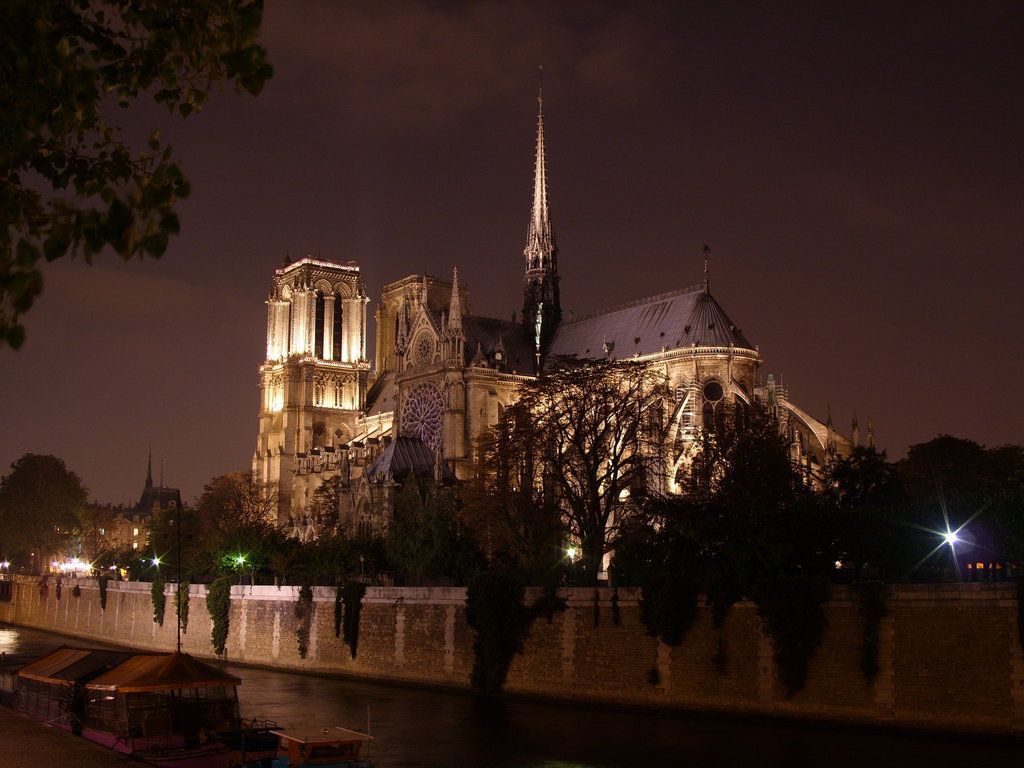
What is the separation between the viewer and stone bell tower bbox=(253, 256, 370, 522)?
297 feet

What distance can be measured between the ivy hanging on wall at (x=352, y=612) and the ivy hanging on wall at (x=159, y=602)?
52.0 ft

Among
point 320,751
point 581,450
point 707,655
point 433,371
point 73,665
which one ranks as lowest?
point 320,751

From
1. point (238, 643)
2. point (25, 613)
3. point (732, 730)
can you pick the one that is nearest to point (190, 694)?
point (732, 730)

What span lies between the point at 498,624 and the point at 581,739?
7131 mm

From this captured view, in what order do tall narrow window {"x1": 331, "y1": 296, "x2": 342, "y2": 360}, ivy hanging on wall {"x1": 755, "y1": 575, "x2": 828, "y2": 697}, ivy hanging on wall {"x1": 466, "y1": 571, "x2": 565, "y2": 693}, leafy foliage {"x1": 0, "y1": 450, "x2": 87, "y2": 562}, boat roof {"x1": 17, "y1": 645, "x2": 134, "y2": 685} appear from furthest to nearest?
tall narrow window {"x1": 331, "y1": 296, "x2": 342, "y2": 360}
leafy foliage {"x1": 0, "y1": 450, "x2": 87, "y2": 562}
ivy hanging on wall {"x1": 466, "y1": 571, "x2": 565, "y2": 693}
ivy hanging on wall {"x1": 755, "y1": 575, "x2": 828, "y2": 697}
boat roof {"x1": 17, "y1": 645, "x2": 134, "y2": 685}

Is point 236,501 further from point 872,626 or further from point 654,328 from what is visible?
point 872,626

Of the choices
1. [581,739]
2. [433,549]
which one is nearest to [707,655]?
[581,739]

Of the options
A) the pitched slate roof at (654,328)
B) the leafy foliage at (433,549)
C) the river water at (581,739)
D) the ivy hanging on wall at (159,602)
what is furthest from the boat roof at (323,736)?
the pitched slate roof at (654,328)

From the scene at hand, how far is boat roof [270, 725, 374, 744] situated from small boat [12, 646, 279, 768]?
15.0 inches

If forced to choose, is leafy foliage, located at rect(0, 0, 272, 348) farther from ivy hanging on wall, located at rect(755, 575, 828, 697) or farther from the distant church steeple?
the distant church steeple

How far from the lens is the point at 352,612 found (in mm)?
38781

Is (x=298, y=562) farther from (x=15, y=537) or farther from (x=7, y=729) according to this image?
(x=15, y=537)

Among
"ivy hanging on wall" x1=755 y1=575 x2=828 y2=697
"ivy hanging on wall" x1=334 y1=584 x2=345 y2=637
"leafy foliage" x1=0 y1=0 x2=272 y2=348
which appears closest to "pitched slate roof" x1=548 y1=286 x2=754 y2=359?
"ivy hanging on wall" x1=334 y1=584 x2=345 y2=637

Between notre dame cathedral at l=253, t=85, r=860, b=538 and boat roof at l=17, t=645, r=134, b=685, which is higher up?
notre dame cathedral at l=253, t=85, r=860, b=538
